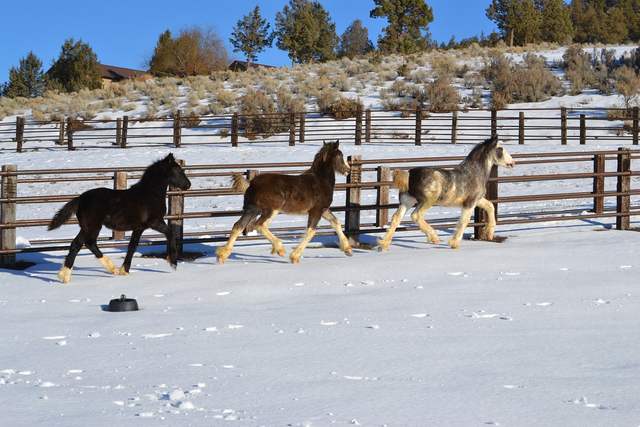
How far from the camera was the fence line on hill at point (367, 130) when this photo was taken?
30.1 meters

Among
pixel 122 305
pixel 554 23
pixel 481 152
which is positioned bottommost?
pixel 122 305

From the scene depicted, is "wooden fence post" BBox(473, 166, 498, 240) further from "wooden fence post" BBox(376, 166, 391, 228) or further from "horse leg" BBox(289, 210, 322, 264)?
"horse leg" BBox(289, 210, 322, 264)

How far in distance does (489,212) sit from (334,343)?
6481 mm

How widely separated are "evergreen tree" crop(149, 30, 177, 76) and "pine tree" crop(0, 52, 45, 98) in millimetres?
7766

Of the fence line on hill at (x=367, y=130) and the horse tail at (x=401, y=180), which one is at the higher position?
the fence line on hill at (x=367, y=130)

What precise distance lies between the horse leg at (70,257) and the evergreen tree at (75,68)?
53.4 meters

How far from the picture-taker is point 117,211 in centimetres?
1031

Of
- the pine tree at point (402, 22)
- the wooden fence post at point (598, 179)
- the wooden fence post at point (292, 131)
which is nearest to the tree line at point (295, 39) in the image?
the pine tree at point (402, 22)

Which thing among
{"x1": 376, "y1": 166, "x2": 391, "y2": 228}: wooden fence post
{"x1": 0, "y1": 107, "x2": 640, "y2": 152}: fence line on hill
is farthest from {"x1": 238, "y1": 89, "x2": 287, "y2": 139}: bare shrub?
{"x1": 376, "y1": 166, "x2": 391, "y2": 228}: wooden fence post

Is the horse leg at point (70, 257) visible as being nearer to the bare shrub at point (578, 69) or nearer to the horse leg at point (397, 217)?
the horse leg at point (397, 217)

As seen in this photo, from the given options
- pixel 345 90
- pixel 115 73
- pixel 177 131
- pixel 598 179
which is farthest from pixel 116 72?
pixel 598 179

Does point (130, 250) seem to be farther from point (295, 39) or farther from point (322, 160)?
point (295, 39)

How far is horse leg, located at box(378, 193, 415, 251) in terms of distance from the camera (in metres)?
12.0

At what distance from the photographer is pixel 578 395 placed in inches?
204
